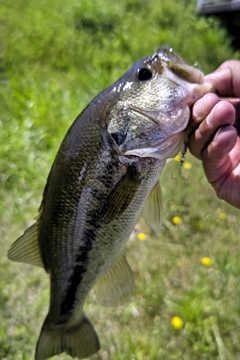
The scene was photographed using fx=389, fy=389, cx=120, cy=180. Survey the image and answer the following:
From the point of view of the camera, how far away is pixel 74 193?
1.52 metres

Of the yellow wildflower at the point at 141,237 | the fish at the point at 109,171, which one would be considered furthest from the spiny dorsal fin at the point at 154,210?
the yellow wildflower at the point at 141,237

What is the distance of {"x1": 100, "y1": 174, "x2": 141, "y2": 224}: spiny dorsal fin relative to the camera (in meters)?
1.44

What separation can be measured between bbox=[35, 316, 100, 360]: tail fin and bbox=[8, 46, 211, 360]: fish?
222 mm

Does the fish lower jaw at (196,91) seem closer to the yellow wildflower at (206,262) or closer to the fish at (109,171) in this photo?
the fish at (109,171)

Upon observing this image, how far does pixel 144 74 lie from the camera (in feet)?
4.80

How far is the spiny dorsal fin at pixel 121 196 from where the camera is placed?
1.44 metres

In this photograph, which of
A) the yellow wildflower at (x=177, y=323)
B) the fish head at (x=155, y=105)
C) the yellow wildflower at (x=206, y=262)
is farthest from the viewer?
the yellow wildflower at (x=206, y=262)

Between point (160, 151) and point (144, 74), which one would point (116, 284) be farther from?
point (144, 74)

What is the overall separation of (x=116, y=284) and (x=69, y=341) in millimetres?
371

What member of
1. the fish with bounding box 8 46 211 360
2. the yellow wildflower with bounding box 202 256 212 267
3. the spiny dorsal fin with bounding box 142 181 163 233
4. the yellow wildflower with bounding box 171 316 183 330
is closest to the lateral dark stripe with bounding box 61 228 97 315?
the fish with bounding box 8 46 211 360

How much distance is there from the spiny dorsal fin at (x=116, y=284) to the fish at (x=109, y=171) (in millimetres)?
71

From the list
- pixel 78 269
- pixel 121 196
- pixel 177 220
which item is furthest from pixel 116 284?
pixel 177 220

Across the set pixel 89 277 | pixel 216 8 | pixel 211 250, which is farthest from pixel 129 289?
→ pixel 216 8

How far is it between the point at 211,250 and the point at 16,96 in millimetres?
2871
